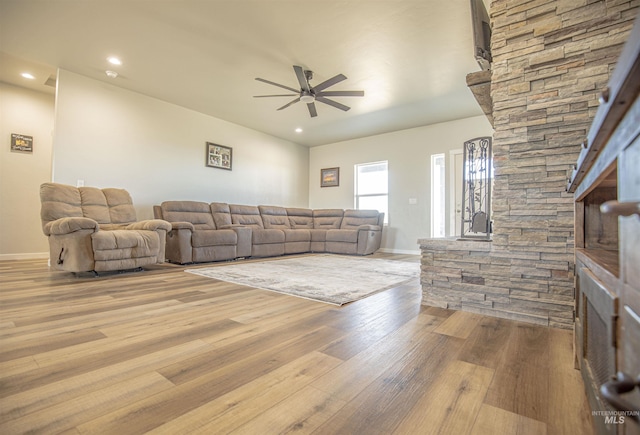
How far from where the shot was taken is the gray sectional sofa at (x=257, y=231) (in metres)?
4.22

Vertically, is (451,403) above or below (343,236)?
below

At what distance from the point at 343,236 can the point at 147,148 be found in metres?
3.76

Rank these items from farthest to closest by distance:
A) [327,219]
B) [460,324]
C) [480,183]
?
[327,219]
[480,183]
[460,324]

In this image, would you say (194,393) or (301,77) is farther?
(301,77)

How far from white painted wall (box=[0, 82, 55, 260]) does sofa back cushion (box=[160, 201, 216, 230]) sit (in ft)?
6.70

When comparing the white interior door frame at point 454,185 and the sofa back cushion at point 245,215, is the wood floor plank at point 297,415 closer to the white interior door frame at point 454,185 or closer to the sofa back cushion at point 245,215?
the sofa back cushion at point 245,215

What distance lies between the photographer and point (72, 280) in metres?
2.83

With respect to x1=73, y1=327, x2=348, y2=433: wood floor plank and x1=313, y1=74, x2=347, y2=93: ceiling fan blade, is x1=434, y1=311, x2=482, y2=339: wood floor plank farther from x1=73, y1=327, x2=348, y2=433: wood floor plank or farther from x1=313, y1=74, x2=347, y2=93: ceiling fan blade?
x1=313, y1=74, x2=347, y2=93: ceiling fan blade

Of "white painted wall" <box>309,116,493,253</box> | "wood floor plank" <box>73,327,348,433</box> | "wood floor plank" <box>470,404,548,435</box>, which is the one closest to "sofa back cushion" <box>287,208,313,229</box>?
"white painted wall" <box>309,116,493,253</box>

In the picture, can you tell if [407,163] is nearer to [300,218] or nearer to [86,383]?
[300,218]

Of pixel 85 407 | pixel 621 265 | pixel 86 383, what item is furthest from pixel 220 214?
pixel 621 265

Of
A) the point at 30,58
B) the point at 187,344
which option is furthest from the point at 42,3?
the point at 187,344

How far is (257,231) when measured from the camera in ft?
16.8

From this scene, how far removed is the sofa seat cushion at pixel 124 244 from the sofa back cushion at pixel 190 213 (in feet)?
3.95
